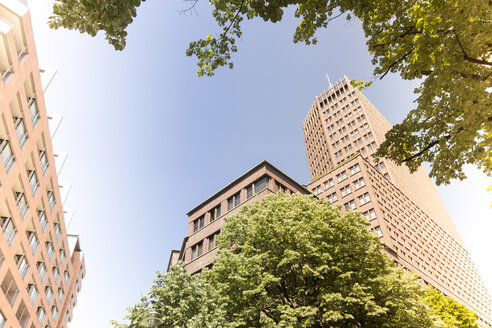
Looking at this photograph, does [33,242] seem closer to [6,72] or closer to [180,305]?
[6,72]

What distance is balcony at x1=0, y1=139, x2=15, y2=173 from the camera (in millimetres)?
23919

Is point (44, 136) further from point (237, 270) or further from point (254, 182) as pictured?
point (237, 270)

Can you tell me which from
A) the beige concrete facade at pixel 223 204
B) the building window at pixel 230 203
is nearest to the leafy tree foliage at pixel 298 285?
the beige concrete facade at pixel 223 204

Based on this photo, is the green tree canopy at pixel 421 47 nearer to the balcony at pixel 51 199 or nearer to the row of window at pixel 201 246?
the row of window at pixel 201 246

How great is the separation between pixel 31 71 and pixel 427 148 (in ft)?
106

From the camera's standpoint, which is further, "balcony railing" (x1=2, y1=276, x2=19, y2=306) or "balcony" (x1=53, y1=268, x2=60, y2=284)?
"balcony" (x1=53, y1=268, x2=60, y2=284)

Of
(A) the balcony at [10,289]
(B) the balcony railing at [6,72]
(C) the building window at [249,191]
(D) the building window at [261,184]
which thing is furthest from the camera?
(C) the building window at [249,191]

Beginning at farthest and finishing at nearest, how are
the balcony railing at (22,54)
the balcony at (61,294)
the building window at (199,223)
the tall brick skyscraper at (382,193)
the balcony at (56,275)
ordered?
the tall brick skyscraper at (382,193)
the balcony at (61,294)
the building window at (199,223)
the balcony at (56,275)
the balcony railing at (22,54)

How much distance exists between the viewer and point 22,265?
2775cm

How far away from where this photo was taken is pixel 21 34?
2523cm

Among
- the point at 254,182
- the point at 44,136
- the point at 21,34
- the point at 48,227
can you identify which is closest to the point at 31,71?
the point at 21,34

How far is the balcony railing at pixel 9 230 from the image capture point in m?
24.4

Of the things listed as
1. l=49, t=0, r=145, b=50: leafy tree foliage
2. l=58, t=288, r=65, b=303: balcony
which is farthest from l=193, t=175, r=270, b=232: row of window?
l=49, t=0, r=145, b=50: leafy tree foliage

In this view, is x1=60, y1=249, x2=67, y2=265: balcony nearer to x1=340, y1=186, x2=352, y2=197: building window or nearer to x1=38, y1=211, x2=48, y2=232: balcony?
x1=38, y1=211, x2=48, y2=232: balcony
